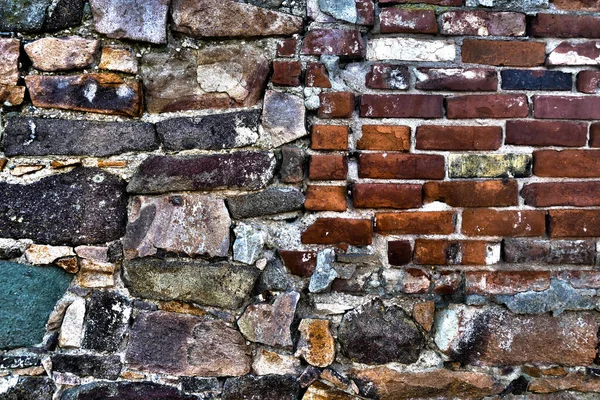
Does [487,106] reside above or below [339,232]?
above

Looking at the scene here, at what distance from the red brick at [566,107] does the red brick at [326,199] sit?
597mm

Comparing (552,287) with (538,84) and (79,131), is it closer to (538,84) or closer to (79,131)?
(538,84)

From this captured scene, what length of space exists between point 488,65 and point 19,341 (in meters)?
1.53

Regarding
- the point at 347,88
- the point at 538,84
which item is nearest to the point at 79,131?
the point at 347,88

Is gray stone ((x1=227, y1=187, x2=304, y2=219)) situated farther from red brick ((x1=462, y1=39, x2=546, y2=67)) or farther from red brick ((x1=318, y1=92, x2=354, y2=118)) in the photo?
red brick ((x1=462, y1=39, x2=546, y2=67))

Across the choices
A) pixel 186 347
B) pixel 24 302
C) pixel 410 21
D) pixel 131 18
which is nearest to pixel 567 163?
pixel 410 21

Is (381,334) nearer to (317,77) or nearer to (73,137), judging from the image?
(317,77)

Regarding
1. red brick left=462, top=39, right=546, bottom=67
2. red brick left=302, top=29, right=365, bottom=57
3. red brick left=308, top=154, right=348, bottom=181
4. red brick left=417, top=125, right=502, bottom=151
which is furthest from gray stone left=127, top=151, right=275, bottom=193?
red brick left=462, top=39, right=546, bottom=67

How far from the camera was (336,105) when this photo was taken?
62.1 inches

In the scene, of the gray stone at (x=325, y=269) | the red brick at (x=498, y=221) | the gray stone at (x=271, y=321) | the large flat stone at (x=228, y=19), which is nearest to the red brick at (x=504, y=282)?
the red brick at (x=498, y=221)

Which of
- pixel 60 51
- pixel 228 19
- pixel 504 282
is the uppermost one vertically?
pixel 228 19

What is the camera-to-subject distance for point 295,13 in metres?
1.60

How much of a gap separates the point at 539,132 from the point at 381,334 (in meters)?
0.72

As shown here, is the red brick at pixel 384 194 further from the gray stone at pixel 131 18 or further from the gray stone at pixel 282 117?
the gray stone at pixel 131 18
